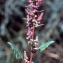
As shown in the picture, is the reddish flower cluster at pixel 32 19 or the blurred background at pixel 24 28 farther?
the blurred background at pixel 24 28

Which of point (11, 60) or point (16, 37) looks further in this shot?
point (16, 37)

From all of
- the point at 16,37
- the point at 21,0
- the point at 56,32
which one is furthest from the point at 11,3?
the point at 56,32

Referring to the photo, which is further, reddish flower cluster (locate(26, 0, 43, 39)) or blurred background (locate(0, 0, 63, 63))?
blurred background (locate(0, 0, 63, 63))

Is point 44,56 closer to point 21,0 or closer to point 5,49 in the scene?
point 5,49

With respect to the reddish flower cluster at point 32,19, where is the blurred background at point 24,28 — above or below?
below

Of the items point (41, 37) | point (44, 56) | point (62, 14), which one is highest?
point (62, 14)

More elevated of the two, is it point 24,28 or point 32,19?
point 32,19

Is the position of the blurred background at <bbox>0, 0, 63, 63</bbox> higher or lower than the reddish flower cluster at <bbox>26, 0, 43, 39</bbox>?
lower

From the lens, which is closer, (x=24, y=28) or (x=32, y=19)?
(x=32, y=19)
